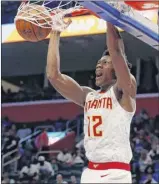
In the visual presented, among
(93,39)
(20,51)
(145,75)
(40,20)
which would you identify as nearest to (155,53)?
(145,75)

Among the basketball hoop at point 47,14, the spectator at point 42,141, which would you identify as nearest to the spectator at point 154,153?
the spectator at point 42,141

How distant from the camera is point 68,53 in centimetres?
1830

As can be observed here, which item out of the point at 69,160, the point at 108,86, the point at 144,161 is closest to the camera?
the point at 108,86

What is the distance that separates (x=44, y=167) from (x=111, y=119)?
10.2m

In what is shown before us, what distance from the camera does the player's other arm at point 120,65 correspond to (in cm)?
440

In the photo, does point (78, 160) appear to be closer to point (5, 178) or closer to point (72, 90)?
point (5, 178)

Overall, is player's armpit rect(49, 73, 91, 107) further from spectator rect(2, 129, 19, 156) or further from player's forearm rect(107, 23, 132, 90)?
spectator rect(2, 129, 19, 156)

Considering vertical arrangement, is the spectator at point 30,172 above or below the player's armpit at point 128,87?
below

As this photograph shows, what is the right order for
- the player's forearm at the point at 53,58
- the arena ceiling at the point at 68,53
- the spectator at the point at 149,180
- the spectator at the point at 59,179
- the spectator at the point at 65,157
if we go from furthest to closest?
1. the arena ceiling at the point at 68,53
2. the spectator at the point at 65,157
3. the spectator at the point at 59,179
4. the spectator at the point at 149,180
5. the player's forearm at the point at 53,58

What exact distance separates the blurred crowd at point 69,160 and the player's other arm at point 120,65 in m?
8.68

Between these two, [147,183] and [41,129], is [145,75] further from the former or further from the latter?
[147,183]

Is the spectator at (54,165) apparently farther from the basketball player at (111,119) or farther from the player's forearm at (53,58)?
the basketball player at (111,119)

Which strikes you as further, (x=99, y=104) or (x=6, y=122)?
(x=6, y=122)

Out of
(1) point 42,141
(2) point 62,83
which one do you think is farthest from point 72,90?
(1) point 42,141
